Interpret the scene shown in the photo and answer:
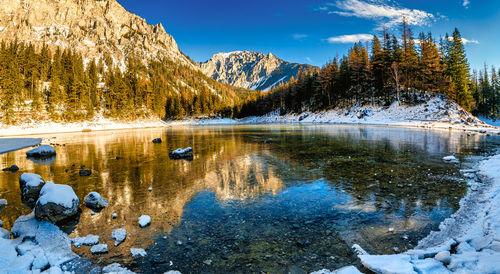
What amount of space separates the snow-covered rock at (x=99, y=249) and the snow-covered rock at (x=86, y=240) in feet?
1.37

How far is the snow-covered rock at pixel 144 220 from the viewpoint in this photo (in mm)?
6874

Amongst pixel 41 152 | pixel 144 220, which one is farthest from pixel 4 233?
pixel 41 152

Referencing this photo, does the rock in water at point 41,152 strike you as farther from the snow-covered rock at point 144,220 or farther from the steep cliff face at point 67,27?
the steep cliff face at point 67,27

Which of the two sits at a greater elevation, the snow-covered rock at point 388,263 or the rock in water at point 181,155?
the rock in water at point 181,155

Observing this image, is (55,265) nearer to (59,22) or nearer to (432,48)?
(432,48)

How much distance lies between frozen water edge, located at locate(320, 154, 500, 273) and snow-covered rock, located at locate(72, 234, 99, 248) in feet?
22.4

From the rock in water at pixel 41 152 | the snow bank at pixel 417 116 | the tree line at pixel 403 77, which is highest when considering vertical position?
the tree line at pixel 403 77

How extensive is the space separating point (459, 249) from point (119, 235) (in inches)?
326

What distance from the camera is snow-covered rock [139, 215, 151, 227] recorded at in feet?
22.6

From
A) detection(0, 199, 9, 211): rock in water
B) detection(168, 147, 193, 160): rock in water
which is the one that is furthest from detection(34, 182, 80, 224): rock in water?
detection(168, 147, 193, 160): rock in water

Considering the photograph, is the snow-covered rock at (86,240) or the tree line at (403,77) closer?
the snow-covered rock at (86,240)

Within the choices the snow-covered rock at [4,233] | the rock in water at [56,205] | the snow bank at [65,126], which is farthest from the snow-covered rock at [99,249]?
the snow bank at [65,126]

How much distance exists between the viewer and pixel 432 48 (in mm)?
56594

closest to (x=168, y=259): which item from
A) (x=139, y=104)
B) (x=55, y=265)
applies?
(x=55, y=265)
